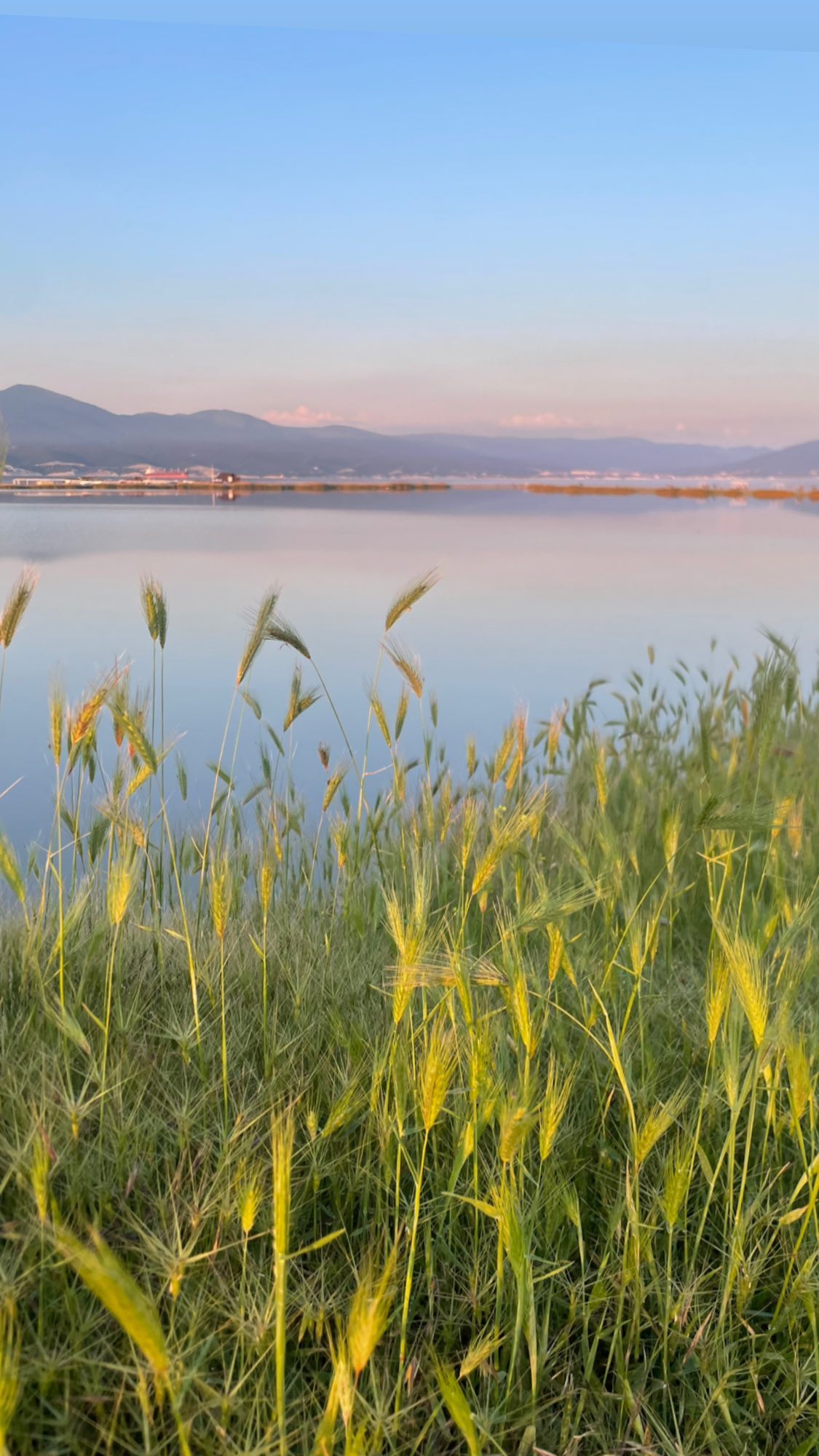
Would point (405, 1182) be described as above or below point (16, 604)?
below

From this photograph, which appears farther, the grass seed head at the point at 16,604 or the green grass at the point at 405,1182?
the grass seed head at the point at 16,604

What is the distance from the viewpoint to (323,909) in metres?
2.54

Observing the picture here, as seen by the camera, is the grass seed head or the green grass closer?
the green grass

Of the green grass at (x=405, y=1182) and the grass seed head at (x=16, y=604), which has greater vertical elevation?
the grass seed head at (x=16, y=604)

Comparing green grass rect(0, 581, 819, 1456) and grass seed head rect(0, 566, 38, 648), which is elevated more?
grass seed head rect(0, 566, 38, 648)

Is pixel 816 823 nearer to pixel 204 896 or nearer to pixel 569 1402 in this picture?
pixel 204 896

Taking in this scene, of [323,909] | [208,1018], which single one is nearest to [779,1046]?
[208,1018]

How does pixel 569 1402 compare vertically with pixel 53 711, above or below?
below

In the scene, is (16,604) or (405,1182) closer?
(405,1182)

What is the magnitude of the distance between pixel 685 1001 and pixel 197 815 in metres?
1.80

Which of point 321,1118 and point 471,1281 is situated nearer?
point 471,1281

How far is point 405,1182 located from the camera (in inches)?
66.6

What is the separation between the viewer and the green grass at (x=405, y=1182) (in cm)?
125

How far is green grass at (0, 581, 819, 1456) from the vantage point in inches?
49.3
